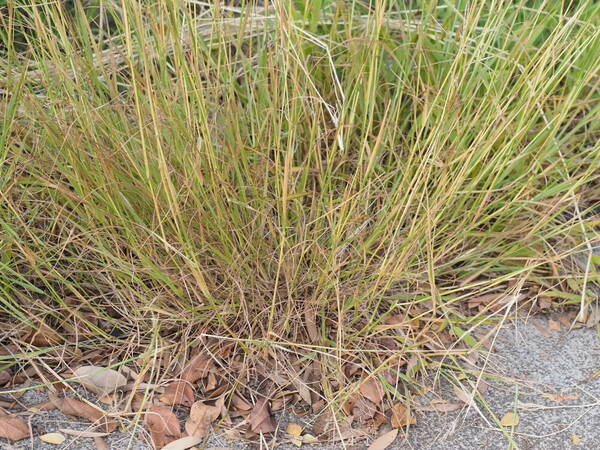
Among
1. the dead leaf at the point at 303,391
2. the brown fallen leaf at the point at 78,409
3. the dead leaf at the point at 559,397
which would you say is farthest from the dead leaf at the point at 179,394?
the dead leaf at the point at 559,397

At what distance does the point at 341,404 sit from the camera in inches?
58.7

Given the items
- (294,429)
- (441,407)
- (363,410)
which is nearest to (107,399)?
A: (294,429)

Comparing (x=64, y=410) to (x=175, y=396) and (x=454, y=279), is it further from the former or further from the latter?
(x=454, y=279)

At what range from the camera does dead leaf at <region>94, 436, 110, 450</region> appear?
4.79ft

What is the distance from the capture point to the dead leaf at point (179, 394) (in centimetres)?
154

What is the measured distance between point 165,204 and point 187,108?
0.25 meters

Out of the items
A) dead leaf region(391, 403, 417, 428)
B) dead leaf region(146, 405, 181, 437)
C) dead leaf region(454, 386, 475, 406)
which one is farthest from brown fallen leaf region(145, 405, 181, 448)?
dead leaf region(454, 386, 475, 406)

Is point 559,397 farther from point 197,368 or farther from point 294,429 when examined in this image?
point 197,368

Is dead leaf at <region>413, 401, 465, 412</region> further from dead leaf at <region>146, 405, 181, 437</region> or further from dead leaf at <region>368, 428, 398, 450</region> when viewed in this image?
dead leaf at <region>146, 405, 181, 437</region>

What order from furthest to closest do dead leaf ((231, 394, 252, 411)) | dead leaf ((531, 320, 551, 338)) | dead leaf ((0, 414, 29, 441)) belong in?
dead leaf ((531, 320, 551, 338))
dead leaf ((231, 394, 252, 411))
dead leaf ((0, 414, 29, 441))

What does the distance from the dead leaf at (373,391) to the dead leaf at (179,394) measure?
1.21 ft

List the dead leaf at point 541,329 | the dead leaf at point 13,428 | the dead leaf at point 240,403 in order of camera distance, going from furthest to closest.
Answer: the dead leaf at point 541,329
the dead leaf at point 240,403
the dead leaf at point 13,428

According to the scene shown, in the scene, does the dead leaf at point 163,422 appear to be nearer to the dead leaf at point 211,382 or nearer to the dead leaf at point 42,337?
the dead leaf at point 211,382

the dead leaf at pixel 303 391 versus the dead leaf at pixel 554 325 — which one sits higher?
the dead leaf at pixel 303 391
